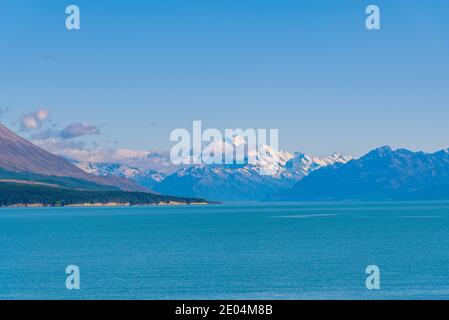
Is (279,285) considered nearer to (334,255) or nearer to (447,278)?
(447,278)

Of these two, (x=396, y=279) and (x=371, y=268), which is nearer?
(x=396, y=279)

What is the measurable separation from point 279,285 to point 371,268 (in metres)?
18.3

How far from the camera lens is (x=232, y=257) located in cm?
11250

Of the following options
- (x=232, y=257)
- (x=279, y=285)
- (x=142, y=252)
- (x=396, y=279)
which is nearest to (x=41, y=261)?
(x=142, y=252)

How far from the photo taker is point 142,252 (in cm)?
12200
